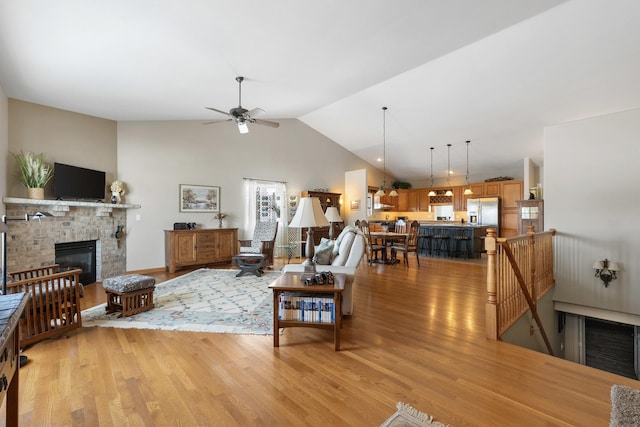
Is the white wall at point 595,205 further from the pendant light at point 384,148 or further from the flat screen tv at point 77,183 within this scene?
the flat screen tv at point 77,183

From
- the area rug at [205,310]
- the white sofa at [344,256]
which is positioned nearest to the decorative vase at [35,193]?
the area rug at [205,310]

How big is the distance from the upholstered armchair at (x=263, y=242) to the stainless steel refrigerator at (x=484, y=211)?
6645mm

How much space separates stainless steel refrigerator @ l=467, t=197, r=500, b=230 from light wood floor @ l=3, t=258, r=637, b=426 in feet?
21.8

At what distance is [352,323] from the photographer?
316 centimetres

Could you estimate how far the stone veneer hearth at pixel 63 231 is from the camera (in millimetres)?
4098

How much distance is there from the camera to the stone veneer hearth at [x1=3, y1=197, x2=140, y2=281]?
410 cm

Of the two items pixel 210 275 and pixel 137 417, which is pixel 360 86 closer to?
pixel 210 275

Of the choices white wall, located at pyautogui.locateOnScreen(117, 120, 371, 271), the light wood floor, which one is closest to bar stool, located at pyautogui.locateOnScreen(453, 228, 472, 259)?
white wall, located at pyautogui.locateOnScreen(117, 120, 371, 271)

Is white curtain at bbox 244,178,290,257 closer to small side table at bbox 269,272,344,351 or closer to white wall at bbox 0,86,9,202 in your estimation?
white wall at bbox 0,86,9,202

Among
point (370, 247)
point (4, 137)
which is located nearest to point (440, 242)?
point (370, 247)

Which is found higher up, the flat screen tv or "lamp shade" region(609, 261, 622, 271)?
the flat screen tv

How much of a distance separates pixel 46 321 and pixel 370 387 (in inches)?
122

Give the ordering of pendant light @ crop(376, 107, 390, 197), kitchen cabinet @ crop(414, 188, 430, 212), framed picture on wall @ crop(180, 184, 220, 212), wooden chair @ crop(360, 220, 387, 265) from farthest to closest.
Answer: kitchen cabinet @ crop(414, 188, 430, 212) < pendant light @ crop(376, 107, 390, 197) < wooden chair @ crop(360, 220, 387, 265) < framed picture on wall @ crop(180, 184, 220, 212)

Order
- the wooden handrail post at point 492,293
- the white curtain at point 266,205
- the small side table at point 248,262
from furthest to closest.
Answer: the white curtain at point 266,205
the small side table at point 248,262
the wooden handrail post at point 492,293
